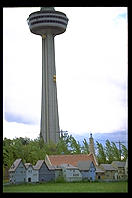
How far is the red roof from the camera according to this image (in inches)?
102

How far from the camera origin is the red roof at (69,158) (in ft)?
8.52

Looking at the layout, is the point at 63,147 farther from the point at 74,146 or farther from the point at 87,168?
the point at 87,168

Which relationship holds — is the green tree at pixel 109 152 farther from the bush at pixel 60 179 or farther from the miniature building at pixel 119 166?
the bush at pixel 60 179

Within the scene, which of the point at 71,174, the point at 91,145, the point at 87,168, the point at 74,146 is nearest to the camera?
the point at 71,174

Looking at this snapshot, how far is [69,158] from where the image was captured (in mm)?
2637

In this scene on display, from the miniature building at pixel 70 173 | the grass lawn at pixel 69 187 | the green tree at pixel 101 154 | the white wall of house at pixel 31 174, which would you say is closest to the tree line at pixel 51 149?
the green tree at pixel 101 154

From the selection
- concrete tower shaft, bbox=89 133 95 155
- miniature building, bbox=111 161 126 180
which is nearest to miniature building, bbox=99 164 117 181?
miniature building, bbox=111 161 126 180

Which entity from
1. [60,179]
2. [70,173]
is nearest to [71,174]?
[70,173]

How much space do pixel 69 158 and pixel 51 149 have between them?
0.26m

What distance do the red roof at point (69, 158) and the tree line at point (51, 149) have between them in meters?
0.07
